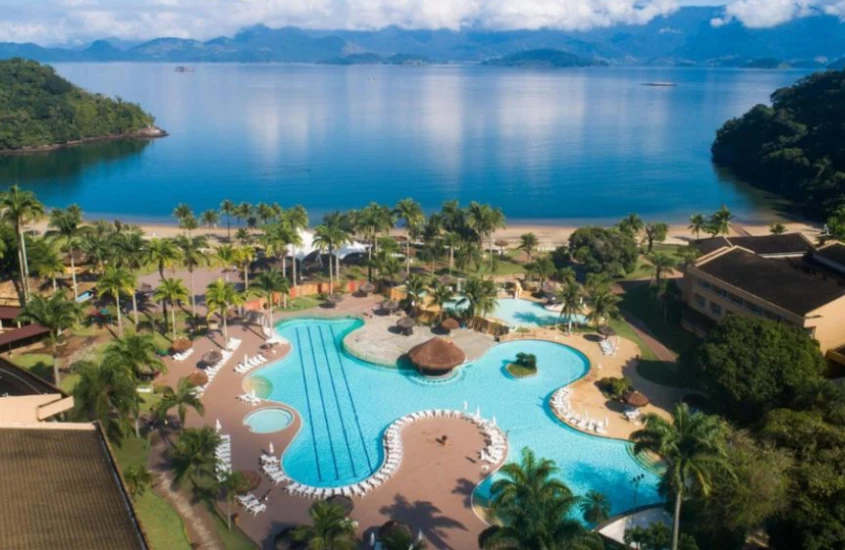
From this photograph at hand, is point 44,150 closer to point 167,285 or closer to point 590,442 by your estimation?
point 167,285

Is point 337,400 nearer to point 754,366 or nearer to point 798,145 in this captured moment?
point 754,366

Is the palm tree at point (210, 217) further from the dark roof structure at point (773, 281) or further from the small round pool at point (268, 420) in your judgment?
the dark roof structure at point (773, 281)

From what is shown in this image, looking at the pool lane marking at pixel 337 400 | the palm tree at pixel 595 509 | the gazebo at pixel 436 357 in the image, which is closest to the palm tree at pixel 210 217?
the pool lane marking at pixel 337 400

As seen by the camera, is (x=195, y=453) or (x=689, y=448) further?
(x=195, y=453)

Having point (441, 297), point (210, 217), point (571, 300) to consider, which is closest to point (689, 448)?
point (571, 300)

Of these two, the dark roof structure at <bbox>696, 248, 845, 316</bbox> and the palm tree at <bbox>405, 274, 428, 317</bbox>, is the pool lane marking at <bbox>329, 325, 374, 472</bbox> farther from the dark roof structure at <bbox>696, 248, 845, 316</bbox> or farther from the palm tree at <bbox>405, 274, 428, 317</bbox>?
the dark roof structure at <bbox>696, 248, 845, 316</bbox>

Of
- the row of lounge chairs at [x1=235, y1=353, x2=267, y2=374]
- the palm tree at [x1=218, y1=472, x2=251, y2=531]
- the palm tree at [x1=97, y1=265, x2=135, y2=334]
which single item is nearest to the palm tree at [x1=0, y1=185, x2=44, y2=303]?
the palm tree at [x1=97, y1=265, x2=135, y2=334]

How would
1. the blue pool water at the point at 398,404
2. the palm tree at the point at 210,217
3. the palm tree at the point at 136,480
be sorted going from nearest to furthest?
1. the palm tree at the point at 136,480
2. the blue pool water at the point at 398,404
3. the palm tree at the point at 210,217
